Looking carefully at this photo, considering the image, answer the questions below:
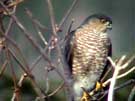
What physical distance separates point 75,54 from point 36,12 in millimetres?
1604

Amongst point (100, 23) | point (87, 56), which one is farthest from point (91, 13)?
point (87, 56)

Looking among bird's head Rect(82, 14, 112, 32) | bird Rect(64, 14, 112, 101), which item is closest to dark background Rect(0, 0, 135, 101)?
bird's head Rect(82, 14, 112, 32)

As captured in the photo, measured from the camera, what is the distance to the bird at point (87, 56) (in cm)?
333

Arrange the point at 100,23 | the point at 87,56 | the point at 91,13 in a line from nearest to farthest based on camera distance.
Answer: the point at 87,56 < the point at 100,23 < the point at 91,13

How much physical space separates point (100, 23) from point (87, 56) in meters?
0.22

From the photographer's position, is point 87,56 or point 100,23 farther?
point 100,23

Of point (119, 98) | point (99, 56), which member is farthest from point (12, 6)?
point (119, 98)

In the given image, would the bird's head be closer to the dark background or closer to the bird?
the bird

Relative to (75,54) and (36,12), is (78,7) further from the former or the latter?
(75,54)

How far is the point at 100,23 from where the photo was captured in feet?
11.3

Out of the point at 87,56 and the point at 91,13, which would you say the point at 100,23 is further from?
the point at 91,13

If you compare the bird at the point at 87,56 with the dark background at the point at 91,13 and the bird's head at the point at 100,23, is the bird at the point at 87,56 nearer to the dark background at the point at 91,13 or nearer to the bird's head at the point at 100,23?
the bird's head at the point at 100,23

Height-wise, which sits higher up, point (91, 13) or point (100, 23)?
point (100, 23)

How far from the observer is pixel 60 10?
16.0ft
